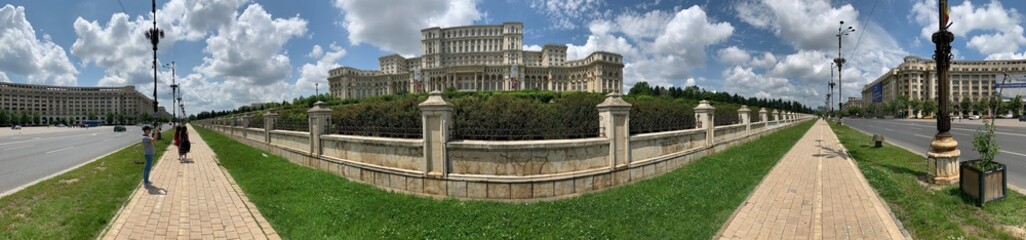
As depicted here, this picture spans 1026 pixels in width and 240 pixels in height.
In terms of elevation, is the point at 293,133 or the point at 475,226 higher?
the point at 293,133

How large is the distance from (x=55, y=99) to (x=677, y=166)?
17350 centimetres

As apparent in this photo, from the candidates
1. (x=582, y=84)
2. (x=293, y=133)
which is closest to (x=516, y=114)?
(x=293, y=133)

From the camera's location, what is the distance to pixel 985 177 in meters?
6.00

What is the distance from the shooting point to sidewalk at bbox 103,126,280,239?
18.0ft

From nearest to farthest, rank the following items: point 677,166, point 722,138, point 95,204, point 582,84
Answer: point 95,204, point 677,166, point 722,138, point 582,84

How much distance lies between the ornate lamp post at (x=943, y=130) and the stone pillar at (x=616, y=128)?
5598 mm

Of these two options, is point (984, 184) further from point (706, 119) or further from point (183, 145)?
point (183, 145)

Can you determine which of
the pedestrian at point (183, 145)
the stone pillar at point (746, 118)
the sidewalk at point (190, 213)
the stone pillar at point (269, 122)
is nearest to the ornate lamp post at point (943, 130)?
the stone pillar at point (746, 118)

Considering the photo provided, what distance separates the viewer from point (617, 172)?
827cm

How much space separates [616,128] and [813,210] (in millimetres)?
3388

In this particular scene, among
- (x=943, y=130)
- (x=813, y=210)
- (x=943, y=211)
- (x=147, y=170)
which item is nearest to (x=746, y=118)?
(x=943, y=130)

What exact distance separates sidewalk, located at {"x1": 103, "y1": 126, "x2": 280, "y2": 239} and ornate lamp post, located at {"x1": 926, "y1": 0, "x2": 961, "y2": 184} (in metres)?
11.2

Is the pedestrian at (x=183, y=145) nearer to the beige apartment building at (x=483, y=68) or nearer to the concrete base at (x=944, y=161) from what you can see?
the concrete base at (x=944, y=161)

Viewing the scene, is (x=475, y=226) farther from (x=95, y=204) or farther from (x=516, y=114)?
(x=95, y=204)
